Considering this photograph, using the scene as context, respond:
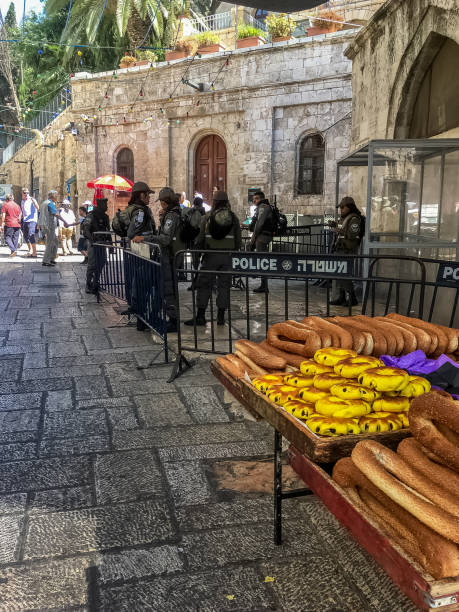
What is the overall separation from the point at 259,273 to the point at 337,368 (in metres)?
2.12

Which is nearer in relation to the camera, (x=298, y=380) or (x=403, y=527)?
(x=403, y=527)

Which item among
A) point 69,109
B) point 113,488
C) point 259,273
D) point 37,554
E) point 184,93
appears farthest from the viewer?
point 69,109

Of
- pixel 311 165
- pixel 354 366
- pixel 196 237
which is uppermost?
pixel 311 165

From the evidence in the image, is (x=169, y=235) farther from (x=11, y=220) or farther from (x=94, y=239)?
(x=11, y=220)

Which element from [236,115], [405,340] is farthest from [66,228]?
[405,340]

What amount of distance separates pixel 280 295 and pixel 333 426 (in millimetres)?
8356

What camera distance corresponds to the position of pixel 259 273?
4750 mm

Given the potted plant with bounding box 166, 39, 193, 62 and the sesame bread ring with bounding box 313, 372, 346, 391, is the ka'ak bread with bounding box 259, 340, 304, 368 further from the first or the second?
the potted plant with bounding box 166, 39, 193, 62

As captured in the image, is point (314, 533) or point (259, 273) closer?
point (314, 533)

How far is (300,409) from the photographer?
8.19 ft

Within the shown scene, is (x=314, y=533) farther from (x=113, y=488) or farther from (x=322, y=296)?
(x=322, y=296)

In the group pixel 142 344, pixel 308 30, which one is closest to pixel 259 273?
pixel 142 344

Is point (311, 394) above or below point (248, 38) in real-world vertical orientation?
below

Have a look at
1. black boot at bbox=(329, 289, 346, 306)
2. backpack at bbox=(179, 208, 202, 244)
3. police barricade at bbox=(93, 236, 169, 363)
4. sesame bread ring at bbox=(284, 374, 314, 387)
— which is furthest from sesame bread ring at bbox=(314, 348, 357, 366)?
black boot at bbox=(329, 289, 346, 306)
